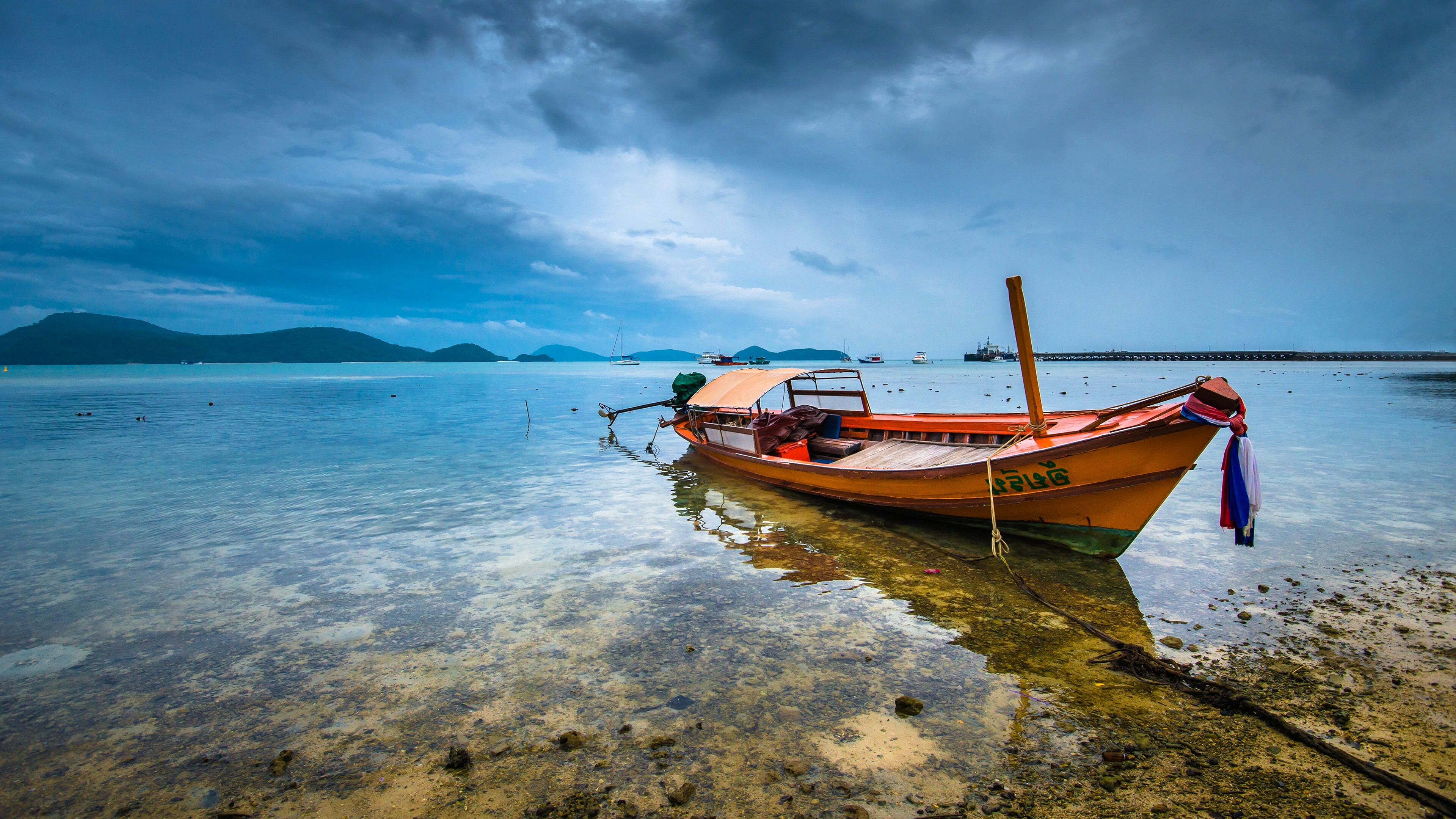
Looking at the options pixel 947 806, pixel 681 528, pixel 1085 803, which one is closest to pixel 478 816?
pixel 947 806

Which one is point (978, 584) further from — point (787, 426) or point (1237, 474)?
point (787, 426)

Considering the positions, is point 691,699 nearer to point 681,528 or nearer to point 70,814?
point 70,814

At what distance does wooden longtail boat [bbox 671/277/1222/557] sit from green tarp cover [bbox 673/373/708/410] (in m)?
10.9

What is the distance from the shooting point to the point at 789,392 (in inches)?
719

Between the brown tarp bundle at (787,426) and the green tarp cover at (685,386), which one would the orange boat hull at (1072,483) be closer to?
the brown tarp bundle at (787,426)

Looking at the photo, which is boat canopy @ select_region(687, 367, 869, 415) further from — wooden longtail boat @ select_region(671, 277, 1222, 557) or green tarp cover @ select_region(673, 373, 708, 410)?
green tarp cover @ select_region(673, 373, 708, 410)

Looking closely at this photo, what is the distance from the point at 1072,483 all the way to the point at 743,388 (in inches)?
359

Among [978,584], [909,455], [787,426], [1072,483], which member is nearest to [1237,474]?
[1072,483]

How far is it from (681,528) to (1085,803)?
8.74 meters

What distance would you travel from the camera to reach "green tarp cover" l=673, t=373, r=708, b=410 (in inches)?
1024

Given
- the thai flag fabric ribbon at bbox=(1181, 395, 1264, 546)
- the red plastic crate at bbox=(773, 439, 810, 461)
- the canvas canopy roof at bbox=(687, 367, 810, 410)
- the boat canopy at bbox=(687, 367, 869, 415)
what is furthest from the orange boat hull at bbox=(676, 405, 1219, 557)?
the boat canopy at bbox=(687, 367, 869, 415)

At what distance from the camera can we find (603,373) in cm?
13588

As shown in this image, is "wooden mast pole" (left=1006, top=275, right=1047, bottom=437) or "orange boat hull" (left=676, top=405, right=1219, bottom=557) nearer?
"orange boat hull" (left=676, top=405, right=1219, bottom=557)

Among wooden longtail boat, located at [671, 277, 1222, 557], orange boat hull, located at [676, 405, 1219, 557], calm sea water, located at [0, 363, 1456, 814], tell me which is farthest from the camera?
wooden longtail boat, located at [671, 277, 1222, 557]
